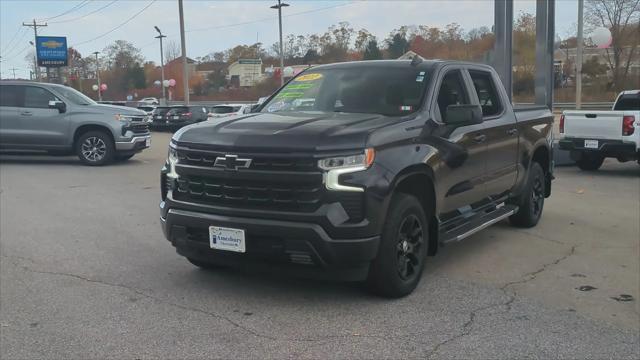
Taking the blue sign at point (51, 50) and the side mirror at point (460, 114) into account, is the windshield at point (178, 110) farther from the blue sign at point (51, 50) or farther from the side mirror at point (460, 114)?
the blue sign at point (51, 50)

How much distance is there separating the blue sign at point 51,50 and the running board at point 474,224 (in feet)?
159

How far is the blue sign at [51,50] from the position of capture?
4831 cm

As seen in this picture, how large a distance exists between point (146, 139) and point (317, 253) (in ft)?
Result: 36.4

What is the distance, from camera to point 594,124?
12.3 meters

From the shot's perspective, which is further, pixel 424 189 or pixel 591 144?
pixel 591 144

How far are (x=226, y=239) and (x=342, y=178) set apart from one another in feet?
3.20

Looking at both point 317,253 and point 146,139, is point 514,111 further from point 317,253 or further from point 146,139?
point 146,139

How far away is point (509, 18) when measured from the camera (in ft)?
45.2

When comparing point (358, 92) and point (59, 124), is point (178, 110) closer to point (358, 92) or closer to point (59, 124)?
point (59, 124)

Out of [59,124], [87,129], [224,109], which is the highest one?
[224,109]

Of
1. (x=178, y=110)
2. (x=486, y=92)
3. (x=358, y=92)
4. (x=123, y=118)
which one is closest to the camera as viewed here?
(x=358, y=92)

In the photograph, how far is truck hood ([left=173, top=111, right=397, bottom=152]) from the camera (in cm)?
438

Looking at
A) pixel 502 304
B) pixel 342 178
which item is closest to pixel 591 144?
pixel 502 304

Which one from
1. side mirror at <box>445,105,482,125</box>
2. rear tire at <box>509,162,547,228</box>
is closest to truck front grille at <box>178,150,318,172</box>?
side mirror at <box>445,105,482,125</box>
